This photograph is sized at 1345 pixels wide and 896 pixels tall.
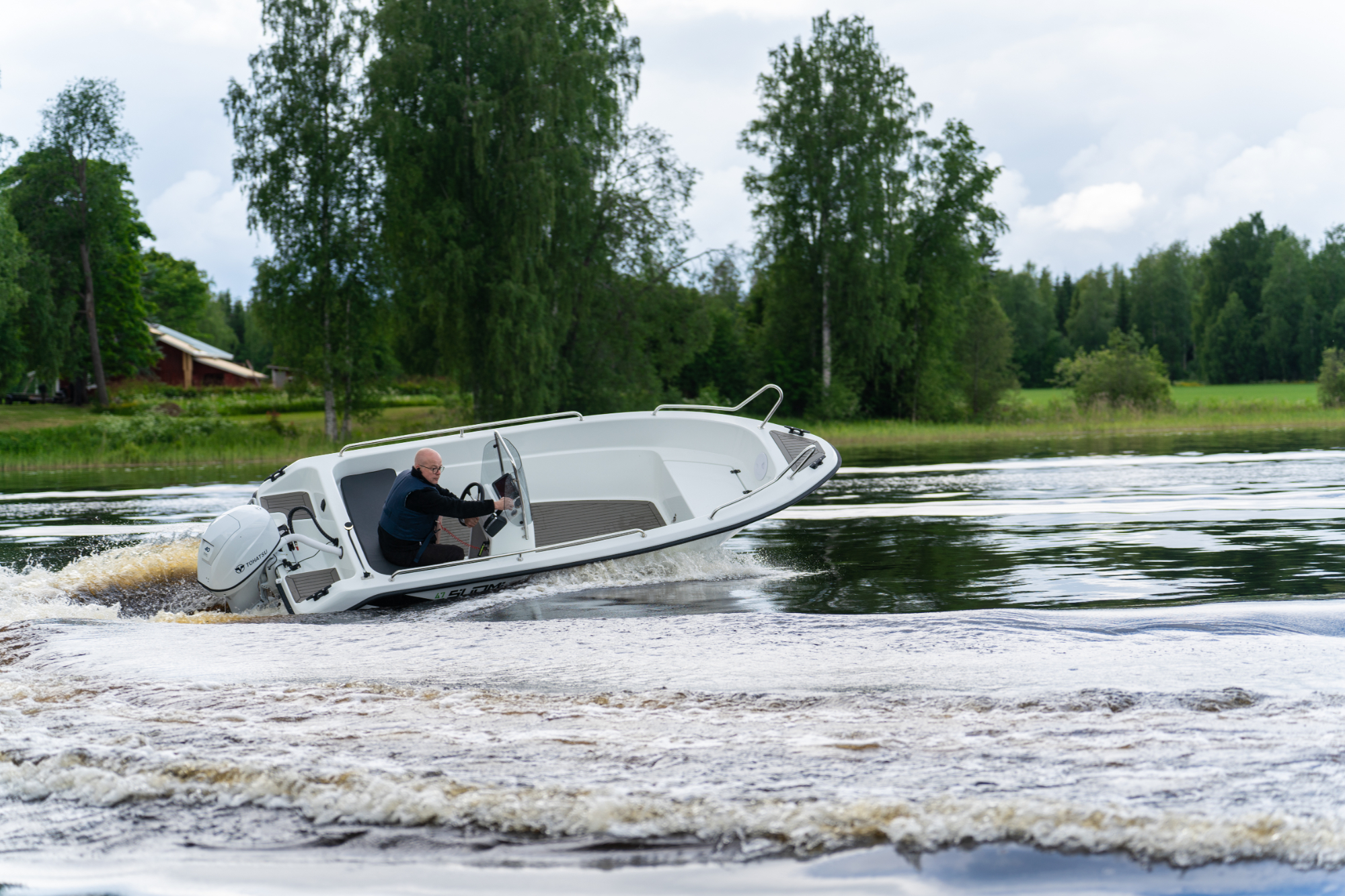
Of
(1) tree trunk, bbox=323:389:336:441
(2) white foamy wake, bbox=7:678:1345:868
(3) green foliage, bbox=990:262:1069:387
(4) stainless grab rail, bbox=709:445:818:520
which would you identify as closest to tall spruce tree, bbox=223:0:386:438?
(1) tree trunk, bbox=323:389:336:441

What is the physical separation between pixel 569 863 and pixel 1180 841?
1.78 m

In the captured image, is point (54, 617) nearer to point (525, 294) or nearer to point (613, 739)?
point (613, 739)

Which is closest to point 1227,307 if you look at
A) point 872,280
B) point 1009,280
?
point 1009,280

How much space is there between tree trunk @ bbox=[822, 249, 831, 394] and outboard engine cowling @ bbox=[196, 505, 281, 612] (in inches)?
1085

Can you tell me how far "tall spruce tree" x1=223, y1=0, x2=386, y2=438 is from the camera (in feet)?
88.8

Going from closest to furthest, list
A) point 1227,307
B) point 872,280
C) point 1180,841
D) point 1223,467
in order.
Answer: point 1180,841 → point 1223,467 → point 872,280 → point 1227,307

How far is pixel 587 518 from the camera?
32.1 ft

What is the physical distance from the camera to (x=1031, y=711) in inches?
171


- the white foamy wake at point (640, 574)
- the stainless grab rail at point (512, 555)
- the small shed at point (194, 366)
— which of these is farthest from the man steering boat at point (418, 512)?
the small shed at point (194, 366)

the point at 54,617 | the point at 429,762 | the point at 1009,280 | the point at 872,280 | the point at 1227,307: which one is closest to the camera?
the point at 429,762

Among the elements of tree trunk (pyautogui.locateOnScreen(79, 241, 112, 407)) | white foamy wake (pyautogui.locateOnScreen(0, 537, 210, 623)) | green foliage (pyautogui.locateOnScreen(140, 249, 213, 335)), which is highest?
green foliage (pyautogui.locateOnScreen(140, 249, 213, 335))

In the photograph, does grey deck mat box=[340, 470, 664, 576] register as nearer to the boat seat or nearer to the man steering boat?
the boat seat

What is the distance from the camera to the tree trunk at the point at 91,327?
37250 mm

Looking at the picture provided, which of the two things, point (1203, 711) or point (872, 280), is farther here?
point (872, 280)
